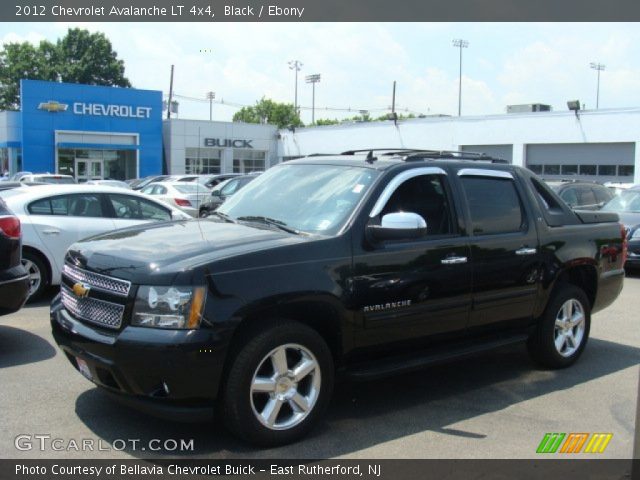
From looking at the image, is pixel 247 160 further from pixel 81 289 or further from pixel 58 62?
pixel 81 289

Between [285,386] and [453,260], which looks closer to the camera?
[285,386]

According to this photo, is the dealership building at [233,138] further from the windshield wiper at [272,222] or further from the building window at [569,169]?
the windshield wiper at [272,222]

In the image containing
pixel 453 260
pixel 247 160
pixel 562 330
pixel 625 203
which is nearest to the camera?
pixel 453 260

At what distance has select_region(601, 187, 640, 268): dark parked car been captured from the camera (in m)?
12.2

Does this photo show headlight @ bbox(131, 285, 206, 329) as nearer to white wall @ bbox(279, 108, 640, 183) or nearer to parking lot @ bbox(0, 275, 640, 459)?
parking lot @ bbox(0, 275, 640, 459)

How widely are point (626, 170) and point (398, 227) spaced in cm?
3190

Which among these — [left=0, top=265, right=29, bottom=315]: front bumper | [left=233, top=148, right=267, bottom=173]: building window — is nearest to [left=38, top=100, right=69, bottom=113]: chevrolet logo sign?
[left=233, top=148, right=267, bottom=173]: building window

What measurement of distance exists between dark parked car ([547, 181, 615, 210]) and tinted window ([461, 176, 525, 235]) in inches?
375

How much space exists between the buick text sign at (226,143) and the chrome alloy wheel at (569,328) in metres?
43.1

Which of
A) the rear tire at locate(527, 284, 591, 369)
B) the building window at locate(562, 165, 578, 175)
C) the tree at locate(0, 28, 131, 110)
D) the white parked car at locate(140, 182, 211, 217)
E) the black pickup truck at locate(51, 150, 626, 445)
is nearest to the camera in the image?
the black pickup truck at locate(51, 150, 626, 445)

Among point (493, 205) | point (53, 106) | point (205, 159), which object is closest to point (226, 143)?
point (205, 159)

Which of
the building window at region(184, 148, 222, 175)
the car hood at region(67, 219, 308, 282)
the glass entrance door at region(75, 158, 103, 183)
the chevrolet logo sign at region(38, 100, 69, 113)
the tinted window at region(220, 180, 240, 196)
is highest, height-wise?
the chevrolet logo sign at region(38, 100, 69, 113)

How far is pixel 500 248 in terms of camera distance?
17.8ft

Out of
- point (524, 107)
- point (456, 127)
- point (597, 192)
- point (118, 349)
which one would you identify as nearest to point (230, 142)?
point (456, 127)
